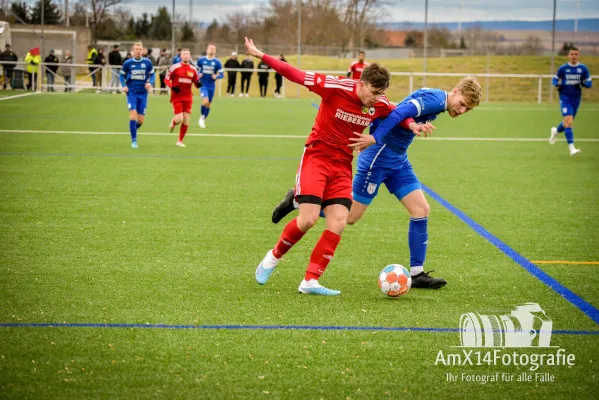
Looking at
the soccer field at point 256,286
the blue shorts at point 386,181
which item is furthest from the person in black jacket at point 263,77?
the blue shorts at point 386,181

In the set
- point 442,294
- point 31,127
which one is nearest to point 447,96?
point 442,294

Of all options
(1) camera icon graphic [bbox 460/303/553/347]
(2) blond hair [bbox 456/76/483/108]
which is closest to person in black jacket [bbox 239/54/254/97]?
(2) blond hair [bbox 456/76/483/108]

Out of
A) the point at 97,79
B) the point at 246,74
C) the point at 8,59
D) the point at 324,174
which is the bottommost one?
the point at 324,174

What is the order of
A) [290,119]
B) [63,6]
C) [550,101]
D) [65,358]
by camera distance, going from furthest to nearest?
[63,6] < [550,101] < [290,119] < [65,358]

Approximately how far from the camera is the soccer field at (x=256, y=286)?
4.41 meters

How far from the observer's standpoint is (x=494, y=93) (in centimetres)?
4038

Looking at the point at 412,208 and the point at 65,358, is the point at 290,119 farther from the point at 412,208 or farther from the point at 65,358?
the point at 65,358

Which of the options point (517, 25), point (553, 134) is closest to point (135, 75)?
point (553, 134)

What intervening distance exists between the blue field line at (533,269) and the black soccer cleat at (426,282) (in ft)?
3.12

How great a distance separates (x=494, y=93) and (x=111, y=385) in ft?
126

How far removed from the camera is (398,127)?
6496 millimetres

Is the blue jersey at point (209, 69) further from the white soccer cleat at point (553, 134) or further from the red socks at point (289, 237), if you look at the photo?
the red socks at point (289, 237)

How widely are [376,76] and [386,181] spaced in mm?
1108

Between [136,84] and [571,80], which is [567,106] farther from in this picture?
[136,84]
